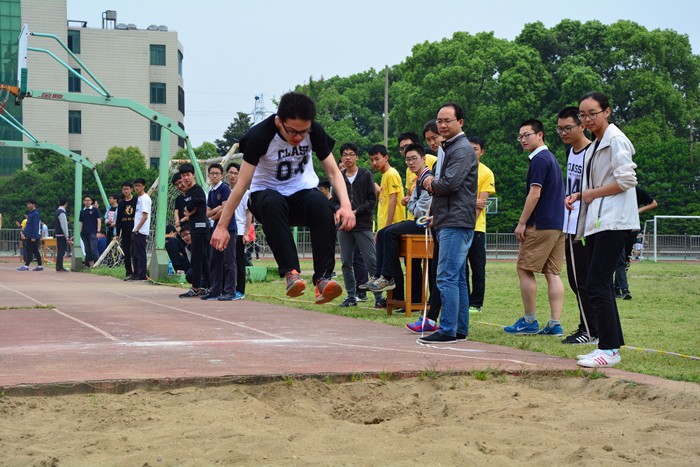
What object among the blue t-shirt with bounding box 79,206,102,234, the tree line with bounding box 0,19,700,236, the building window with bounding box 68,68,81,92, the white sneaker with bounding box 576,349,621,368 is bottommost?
the white sneaker with bounding box 576,349,621,368

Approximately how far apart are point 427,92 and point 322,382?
51.4 meters

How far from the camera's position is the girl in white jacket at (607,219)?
618 cm

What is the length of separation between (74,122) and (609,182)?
6644cm

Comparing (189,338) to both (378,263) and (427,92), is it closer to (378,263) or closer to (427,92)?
(378,263)

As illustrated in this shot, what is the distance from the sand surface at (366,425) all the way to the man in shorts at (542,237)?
2596mm

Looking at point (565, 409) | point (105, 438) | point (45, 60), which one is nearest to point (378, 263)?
point (565, 409)

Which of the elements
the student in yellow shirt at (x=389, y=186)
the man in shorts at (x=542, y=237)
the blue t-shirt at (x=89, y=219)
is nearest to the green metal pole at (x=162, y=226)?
the blue t-shirt at (x=89, y=219)

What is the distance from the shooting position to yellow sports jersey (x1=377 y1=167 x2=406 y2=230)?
35.4 feet

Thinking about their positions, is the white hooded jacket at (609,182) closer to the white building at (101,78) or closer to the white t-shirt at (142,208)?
the white t-shirt at (142,208)

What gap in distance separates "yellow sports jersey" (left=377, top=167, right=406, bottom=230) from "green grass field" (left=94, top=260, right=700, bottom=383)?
117 centimetres

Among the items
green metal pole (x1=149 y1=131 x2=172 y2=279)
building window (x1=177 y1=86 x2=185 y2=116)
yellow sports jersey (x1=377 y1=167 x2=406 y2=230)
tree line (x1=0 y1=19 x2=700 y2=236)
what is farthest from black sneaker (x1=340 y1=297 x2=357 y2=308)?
building window (x1=177 y1=86 x2=185 y2=116)

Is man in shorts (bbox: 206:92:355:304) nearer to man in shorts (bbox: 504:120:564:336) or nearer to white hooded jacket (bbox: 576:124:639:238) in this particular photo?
white hooded jacket (bbox: 576:124:639:238)

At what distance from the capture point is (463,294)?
25.2 feet

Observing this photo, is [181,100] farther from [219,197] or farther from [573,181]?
[573,181]
